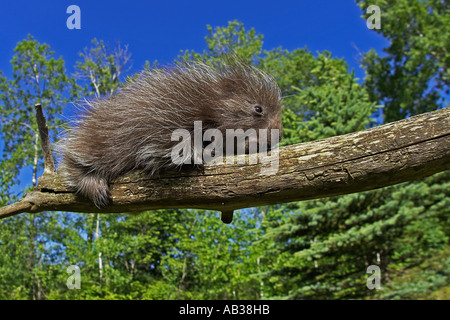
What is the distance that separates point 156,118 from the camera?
2367mm

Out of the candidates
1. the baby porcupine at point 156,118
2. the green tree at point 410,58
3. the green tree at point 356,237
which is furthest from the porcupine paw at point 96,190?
the green tree at point 410,58

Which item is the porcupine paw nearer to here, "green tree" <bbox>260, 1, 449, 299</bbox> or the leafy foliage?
the leafy foliage

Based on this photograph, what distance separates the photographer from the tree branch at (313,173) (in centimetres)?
191

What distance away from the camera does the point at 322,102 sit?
447 inches

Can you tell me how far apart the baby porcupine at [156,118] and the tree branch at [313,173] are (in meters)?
0.14

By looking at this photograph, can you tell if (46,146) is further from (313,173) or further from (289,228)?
(289,228)

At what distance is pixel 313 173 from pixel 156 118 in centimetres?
105

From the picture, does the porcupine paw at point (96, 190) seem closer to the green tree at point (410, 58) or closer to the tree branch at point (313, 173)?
the tree branch at point (313, 173)

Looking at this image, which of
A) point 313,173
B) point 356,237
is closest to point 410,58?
point 356,237

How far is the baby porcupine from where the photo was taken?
237 centimetres

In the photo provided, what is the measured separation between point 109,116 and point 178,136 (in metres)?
0.58

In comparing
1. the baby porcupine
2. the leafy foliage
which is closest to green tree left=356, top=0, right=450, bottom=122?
the leafy foliage

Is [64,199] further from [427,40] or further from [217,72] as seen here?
[427,40]

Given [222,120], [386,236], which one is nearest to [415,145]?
[222,120]
